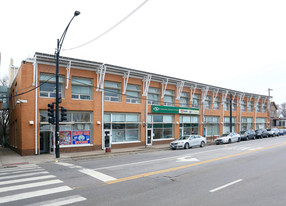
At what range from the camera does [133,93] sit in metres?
25.4

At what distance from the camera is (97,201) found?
259 inches

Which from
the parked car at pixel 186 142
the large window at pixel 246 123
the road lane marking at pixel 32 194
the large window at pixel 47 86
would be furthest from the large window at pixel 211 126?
the road lane marking at pixel 32 194

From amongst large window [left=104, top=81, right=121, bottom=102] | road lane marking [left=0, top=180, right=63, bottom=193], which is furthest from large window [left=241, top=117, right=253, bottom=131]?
road lane marking [left=0, top=180, right=63, bottom=193]

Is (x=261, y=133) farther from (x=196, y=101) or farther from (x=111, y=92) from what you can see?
(x=111, y=92)

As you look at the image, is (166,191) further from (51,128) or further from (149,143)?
(149,143)

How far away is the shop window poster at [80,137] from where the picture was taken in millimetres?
20900

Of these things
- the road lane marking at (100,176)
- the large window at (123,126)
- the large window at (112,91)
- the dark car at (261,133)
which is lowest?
the dark car at (261,133)

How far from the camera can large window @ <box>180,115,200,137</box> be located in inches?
1198

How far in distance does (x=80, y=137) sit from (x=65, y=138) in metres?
1.36

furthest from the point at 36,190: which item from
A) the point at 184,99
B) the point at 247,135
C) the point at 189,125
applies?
the point at 247,135

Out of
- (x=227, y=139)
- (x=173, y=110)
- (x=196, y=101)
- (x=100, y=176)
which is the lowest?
(x=227, y=139)

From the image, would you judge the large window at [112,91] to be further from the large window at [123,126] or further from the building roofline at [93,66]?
the large window at [123,126]

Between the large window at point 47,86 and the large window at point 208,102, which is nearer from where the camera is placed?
the large window at point 47,86

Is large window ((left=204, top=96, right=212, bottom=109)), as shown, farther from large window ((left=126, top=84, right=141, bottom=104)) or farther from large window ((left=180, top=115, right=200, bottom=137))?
large window ((left=126, top=84, right=141, bottom=104))
